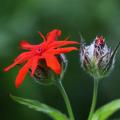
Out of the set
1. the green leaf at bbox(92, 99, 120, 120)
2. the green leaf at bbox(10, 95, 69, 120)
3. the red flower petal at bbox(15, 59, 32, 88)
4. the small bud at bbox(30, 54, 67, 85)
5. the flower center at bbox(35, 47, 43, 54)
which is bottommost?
the green leaf at bbox(92, 99, 120, 120)

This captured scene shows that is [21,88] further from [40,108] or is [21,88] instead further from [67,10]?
[40,108]

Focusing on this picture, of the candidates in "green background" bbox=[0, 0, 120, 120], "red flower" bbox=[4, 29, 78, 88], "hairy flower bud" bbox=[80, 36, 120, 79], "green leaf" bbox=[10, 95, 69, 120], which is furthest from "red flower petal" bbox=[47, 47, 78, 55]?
"green background" bbox=[0, 0, 120, 120]

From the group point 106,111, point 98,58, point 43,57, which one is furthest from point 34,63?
point 106,111

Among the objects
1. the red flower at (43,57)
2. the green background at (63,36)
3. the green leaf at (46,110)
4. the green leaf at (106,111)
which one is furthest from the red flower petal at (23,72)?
the green background at (63,36)

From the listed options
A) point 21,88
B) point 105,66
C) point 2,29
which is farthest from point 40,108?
point 2,29

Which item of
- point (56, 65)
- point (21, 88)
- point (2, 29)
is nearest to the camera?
point (56, 65)

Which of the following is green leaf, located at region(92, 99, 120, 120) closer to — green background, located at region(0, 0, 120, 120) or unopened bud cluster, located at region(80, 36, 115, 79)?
unopened bud cluster, located at region(80, 36, 115, 79)
